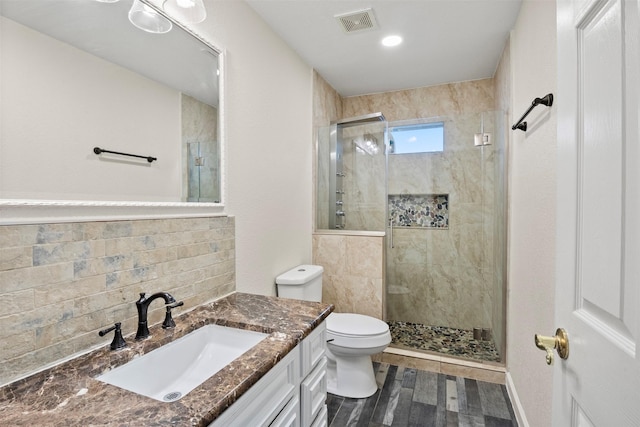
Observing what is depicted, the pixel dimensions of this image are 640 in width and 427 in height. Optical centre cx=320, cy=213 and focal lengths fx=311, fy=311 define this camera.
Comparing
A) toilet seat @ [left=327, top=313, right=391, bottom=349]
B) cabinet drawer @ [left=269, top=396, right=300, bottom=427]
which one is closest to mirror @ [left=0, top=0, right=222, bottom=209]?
cabinet drawer @ [left=269, top=396, right=300, bottom=427]

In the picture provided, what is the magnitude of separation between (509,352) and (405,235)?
1.31 m

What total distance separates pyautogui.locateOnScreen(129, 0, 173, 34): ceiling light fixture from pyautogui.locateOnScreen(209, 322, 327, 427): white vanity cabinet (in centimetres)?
137

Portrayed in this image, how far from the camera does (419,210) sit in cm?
312

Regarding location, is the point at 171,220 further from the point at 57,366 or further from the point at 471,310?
the point at 471,310

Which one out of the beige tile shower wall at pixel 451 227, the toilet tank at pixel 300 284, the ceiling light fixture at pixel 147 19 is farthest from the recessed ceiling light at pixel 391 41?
the toilet tank at pixel 300 284

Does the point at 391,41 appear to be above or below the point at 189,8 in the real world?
above

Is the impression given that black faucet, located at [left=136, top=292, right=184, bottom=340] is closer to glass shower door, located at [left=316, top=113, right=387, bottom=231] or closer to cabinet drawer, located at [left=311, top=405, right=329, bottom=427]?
cabinet drawer, located at [left=311, top=405, right=329, bottom=427]

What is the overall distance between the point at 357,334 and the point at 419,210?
5.09ft

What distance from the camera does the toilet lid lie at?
2.08 metres

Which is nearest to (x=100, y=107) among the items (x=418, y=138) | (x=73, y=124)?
(x=73, y=124)

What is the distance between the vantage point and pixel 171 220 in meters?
1.31

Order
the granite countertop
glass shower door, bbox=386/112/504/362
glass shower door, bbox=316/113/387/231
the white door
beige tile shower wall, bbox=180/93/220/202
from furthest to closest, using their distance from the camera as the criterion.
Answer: glass shower door, bbox=316/113/387/231 < glass shower door, bbox=386/112/504/362 < beige tile shower wall, bbox=180/93/220/202 < the granite countertop < the white door

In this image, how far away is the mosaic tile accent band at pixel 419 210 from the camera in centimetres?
303

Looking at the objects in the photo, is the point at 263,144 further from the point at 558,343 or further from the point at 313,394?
the point at 558,343
